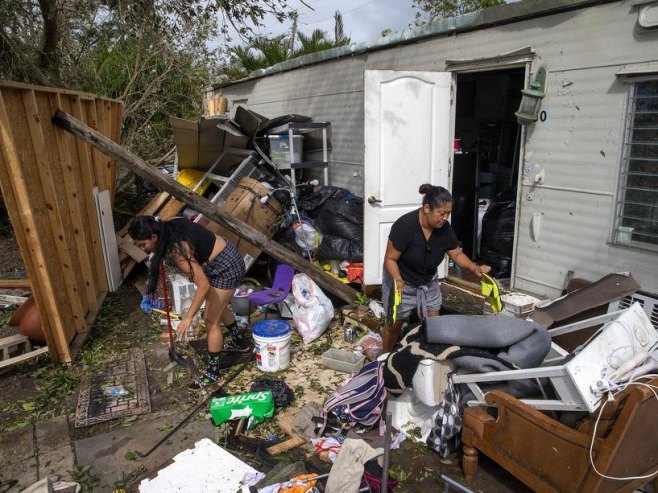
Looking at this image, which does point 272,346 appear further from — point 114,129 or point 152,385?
point 114,129


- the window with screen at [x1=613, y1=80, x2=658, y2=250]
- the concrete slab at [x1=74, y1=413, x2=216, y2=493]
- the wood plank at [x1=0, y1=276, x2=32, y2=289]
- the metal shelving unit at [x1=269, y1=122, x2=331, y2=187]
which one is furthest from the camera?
the metal shelving unit at [x1=269, y1=122, x2=331, y2=187]

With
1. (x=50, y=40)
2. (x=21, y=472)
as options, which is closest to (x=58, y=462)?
(x=21, y=472)

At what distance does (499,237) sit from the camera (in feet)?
17.5

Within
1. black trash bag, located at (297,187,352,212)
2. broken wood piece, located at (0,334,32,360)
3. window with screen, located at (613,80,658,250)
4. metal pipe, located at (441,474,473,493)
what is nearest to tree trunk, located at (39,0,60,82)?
black trash bag, located at (297,187,352,212)

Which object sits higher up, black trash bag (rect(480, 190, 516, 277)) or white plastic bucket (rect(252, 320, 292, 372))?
black trash bag (rect(480, 190, 516, 277))

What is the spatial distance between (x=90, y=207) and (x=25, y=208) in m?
1.74

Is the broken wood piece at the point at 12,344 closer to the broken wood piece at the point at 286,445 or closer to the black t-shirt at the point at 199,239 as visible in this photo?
the black t-shirt at the point at 199,239

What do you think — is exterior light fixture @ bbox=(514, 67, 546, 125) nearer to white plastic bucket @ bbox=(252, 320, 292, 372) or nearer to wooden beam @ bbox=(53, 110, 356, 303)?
wooden beam @ bbox=(53, 110, 356, 303)

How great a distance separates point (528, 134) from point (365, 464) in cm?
354

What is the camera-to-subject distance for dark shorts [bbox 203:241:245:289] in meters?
4.07

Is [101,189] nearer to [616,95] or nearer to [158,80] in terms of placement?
[158,80]

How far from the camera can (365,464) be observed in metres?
2.90

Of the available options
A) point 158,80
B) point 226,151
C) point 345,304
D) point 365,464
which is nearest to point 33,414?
point 365,464

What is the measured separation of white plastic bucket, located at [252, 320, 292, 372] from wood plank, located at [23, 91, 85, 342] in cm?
185
